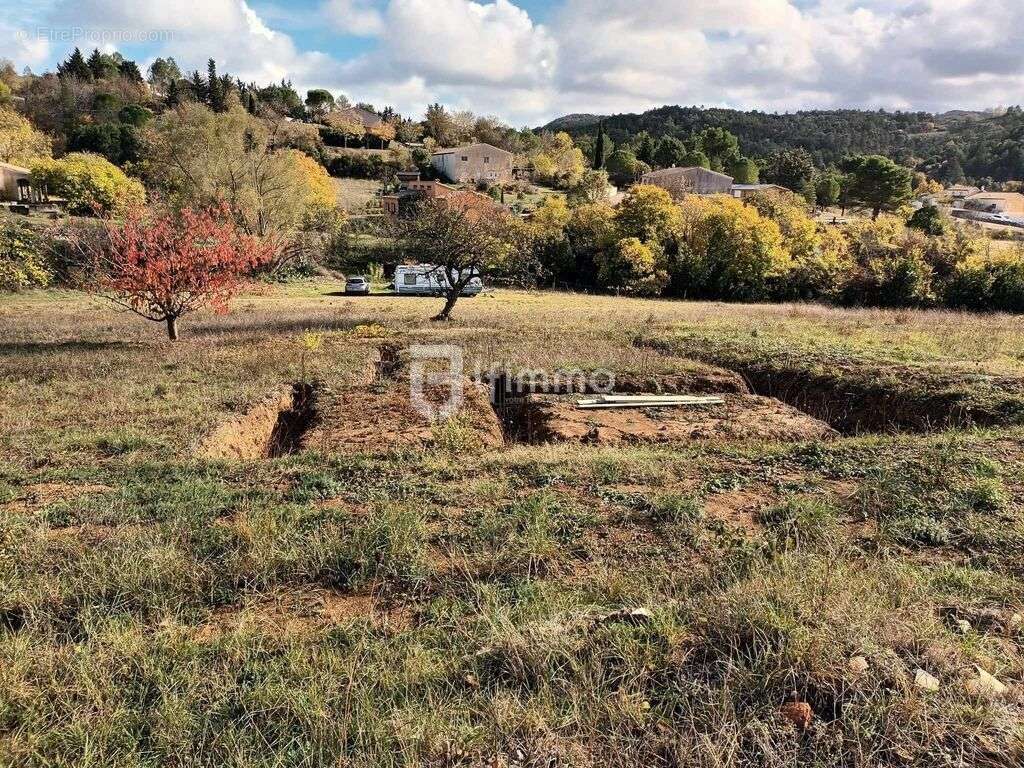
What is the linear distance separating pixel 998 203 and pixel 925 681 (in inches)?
3472

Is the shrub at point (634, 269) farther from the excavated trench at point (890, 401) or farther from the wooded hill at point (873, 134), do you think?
the wooded hill at point (873, 134)

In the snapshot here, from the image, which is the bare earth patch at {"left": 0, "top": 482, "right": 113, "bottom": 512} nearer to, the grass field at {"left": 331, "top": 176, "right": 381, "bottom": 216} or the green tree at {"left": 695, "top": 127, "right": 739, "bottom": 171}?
the grass field at {"left": 331, "top": 176, "right": 381, "bottom": 216}

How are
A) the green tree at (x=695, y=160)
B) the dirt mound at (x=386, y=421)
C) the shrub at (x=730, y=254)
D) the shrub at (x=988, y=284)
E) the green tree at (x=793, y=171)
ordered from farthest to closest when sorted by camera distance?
the green tree at (x=695, y=160), the green tree at (x=793, y=171), the shrub at (x=730, y=254), the shrub at (x=988, y=284), the dirt mound at (x=386, y=421)

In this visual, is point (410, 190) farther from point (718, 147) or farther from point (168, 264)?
point (168, 264)

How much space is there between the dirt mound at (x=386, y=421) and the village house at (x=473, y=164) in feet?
188

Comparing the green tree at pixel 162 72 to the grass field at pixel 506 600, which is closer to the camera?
the grass field at pixel 506 600

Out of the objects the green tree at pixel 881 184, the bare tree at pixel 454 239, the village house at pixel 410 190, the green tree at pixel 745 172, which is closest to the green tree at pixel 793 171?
the green tree at pixel 745 172

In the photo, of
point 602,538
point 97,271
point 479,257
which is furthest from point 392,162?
point 602,538

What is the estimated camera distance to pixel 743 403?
1084 centimetres

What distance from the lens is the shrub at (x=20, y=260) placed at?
27731mm

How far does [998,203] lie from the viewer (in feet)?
224

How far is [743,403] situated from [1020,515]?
18.8ft

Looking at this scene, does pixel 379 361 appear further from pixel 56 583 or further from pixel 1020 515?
pixel 1020 515

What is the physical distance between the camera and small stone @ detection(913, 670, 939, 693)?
2.88 metres
